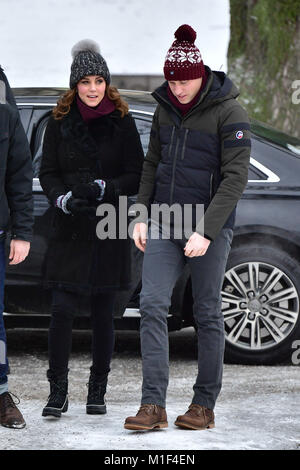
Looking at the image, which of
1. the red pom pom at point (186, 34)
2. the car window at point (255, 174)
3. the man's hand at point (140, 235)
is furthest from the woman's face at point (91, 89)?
the car window at point (255, 174)

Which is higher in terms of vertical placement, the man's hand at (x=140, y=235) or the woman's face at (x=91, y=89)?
the woman's face at (x=91, y=89)

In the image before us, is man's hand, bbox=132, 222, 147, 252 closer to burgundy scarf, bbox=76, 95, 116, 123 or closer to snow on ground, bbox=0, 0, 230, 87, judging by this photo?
burgundy scarf, bbox=76, 95, 116, 123

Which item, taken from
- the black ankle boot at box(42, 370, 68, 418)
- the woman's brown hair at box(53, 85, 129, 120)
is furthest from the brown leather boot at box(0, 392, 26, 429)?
the woman's brown hair at box(53, 85, 129, 120)

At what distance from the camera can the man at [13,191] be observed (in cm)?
527

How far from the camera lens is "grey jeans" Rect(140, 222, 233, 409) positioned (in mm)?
5191

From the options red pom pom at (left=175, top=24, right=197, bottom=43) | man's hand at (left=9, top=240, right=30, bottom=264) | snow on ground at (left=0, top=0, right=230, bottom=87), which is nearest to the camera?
red pom pom at (left=175, top=24, right=197, bottom=43)

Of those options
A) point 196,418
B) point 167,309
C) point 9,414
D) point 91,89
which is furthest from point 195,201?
point 9,414

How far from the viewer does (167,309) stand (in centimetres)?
523

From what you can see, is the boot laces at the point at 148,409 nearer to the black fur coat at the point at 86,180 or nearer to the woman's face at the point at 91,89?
the black fur coat at the point at 86,180

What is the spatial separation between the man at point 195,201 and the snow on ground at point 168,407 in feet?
0.56

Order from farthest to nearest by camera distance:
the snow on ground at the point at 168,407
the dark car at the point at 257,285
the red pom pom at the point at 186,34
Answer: the dark car at the point at 257,285
the red pom pom at the point at 186,34
the snow on ground at the point at 168,407

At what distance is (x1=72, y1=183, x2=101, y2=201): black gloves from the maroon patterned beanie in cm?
63
